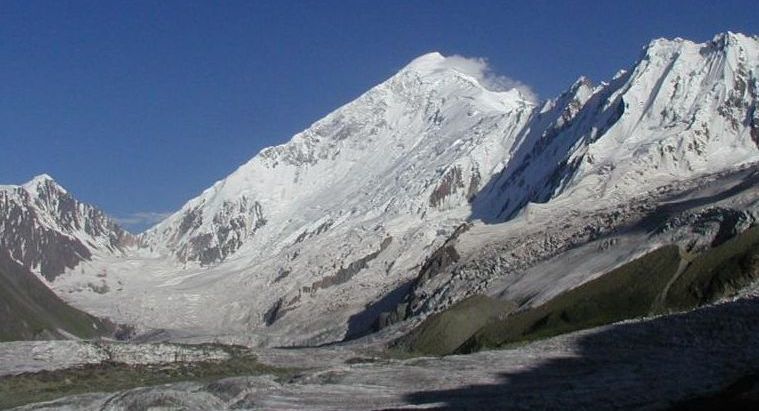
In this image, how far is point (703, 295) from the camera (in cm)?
10444

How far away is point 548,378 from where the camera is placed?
220 feet

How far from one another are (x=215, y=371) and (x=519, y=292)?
2035 inches

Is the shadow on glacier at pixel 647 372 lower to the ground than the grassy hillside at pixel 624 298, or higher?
lower

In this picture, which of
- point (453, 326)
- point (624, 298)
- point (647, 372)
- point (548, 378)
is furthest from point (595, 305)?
point (647, 372)

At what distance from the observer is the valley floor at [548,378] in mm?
57250

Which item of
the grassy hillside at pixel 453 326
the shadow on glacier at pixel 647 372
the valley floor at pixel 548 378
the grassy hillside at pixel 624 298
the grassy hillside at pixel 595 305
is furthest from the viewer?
the grassy hillside at pixel 453 326

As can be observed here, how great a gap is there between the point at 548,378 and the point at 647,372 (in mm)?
6341

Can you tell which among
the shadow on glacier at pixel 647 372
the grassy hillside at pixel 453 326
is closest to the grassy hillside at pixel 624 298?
the grassy hillside at pixel 453 326

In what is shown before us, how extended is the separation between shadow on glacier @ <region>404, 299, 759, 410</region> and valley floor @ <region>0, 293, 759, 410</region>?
7 cm

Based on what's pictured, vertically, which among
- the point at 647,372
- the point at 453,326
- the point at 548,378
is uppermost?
the point at 453,326

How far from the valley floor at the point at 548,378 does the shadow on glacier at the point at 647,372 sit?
73 mm

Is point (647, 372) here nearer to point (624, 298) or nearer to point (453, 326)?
point (624, 298)

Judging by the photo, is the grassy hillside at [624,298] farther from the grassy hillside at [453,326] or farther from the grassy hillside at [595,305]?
the grassy hillside at [453,326]

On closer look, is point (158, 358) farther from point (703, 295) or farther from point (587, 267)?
point (703, 295)
